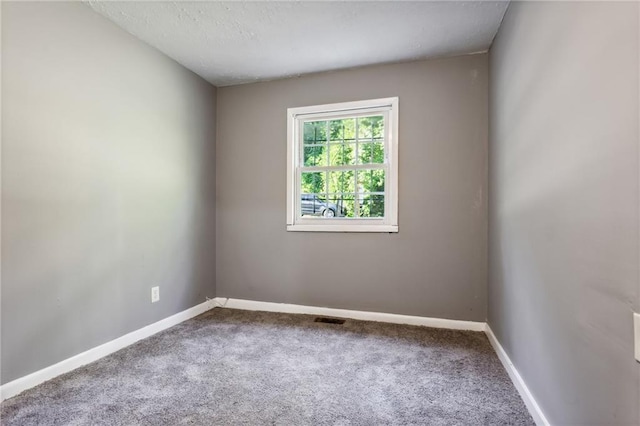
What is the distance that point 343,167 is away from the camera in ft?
9.64

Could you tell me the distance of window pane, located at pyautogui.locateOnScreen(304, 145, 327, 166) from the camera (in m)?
3.02

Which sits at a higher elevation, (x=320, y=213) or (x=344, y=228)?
(x=320, y=213)

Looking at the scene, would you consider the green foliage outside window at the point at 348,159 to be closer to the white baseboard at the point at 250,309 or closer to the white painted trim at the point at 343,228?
the white painted trim at the point at 343,228

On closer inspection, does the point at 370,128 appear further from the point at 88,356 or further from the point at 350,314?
the point at 88,356

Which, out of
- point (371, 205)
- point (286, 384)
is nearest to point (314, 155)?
point (371, 205)

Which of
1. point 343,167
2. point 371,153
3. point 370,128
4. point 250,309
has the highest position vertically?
point 370,128

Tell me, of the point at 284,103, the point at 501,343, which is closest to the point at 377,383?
the point at 501,343

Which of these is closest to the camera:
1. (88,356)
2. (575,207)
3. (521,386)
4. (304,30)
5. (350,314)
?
(575,207)

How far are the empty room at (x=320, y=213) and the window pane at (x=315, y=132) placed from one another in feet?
0.07

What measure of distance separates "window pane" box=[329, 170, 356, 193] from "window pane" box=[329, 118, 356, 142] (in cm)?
32

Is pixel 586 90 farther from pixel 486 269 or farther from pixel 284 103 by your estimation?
pixel 284 103

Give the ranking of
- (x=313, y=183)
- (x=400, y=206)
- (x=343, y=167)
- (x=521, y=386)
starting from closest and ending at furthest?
1. (x=521, y=386)
2. (x=400, y=206)
3. (x=343, y=167)
4. (x=313, y=183)

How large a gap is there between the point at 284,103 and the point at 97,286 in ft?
7.09

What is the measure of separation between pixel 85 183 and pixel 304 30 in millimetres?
1784
